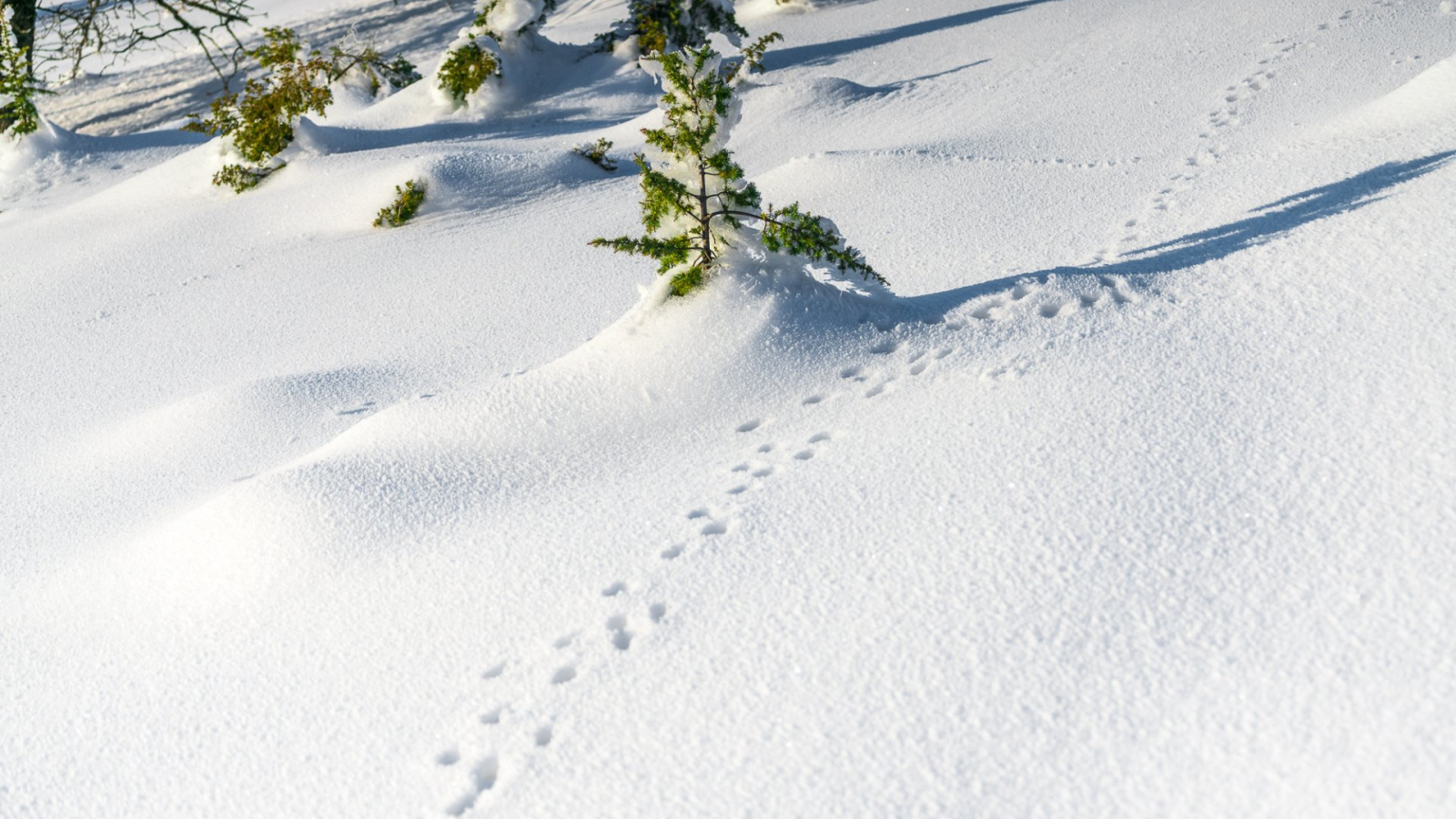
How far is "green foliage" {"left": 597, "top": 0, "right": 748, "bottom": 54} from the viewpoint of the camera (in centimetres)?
969

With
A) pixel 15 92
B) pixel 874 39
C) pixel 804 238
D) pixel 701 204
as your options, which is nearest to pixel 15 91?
pixel 15 92

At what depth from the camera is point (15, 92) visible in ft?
26.6

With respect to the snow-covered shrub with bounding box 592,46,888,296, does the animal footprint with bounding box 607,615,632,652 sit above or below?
below

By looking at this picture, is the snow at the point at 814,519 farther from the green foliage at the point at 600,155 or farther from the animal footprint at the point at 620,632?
the green foliage at the point at 600,155

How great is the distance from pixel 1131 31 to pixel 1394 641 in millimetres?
7326

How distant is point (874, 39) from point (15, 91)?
7007mm

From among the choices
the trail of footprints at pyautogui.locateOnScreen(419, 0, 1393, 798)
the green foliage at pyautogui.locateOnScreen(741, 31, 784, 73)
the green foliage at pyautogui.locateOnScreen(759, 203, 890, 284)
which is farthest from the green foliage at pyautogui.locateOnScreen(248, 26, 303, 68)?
the trail of footprints at pyautogui.locateOnScreen(419, 0, 1393, 798)

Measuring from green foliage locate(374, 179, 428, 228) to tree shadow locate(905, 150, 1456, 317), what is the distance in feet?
12.6

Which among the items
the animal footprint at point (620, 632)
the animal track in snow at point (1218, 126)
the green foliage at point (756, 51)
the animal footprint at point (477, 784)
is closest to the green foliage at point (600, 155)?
the green foliage at point (756, 51)

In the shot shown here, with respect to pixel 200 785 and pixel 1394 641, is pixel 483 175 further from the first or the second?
pixel 1394 641

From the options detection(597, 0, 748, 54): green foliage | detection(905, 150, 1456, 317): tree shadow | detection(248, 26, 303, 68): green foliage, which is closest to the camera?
detection(905, 150, 1456, 317): tree shadow

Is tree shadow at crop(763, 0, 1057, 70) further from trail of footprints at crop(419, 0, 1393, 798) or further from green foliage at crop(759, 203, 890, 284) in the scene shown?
green foliage at crop(759, 203, 890, 284)

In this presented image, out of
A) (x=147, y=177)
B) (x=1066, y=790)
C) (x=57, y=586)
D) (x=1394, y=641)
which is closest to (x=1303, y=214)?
(x=1394, y=641)

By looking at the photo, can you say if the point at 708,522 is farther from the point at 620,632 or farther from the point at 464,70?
the point at 464,70
